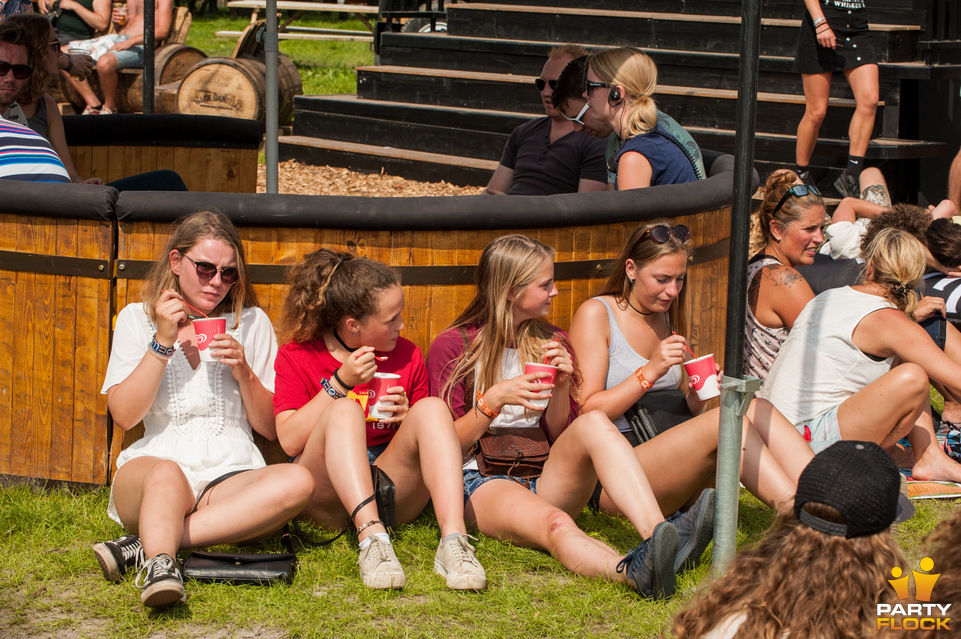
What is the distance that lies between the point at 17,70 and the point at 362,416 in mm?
2900

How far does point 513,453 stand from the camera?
12.4ft

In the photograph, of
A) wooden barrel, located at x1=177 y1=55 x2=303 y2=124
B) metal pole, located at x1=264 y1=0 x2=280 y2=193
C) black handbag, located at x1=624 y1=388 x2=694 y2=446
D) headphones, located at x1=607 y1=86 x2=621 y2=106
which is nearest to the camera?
black handbag, located at x1=624 y1=388 x2=694 y2=446

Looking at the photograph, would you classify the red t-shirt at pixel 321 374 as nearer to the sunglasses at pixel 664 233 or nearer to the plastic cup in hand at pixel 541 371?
the plastic cup in hand at pixel 541 371

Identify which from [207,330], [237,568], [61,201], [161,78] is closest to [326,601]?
[237,568]

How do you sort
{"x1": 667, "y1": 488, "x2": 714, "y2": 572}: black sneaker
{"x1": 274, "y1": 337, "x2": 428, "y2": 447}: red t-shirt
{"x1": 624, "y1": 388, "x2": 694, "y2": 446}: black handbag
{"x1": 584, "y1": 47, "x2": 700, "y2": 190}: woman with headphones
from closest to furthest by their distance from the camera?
{"x1": 667, "y1": 488, "x2": 714, "y2": 572}: black sneaker
{"x1": 274, "y1": 337, "x2": 428, "y2": 447}: red t-shirt
{"x1": 624, "y1": 388, "x2": 694, "y2": 446}: black handbag
{"x1": 584, "y1": 47, "x2": 700, "y2": 190}: woman with headphones

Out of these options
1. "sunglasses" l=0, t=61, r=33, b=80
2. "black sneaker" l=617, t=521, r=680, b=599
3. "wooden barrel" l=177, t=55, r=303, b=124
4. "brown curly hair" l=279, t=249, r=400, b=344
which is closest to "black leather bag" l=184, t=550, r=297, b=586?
"brown curly hair" l=279, t=249, r=400, b=344

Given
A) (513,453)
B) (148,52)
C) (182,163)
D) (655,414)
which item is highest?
(148,52)

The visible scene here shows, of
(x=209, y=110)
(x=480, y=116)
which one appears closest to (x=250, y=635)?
(x=480, y=116)

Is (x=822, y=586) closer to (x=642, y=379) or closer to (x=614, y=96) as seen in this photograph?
(x=642, y=379)

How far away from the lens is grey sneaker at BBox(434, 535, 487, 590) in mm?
3303

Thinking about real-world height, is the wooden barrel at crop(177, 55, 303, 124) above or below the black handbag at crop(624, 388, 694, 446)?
above

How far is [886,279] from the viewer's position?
426 cm

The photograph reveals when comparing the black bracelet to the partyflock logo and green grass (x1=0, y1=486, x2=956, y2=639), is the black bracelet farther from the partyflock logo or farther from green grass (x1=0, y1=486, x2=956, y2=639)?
the partyflock logo

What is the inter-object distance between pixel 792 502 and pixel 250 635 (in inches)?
68.1
